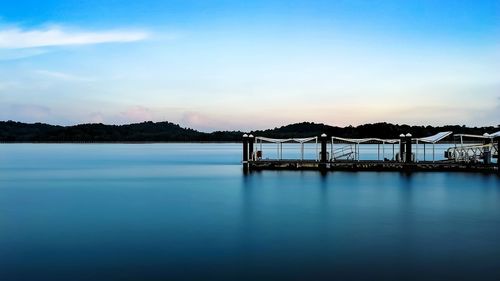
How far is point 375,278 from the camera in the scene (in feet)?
32.5

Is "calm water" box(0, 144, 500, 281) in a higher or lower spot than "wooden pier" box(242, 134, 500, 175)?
lower

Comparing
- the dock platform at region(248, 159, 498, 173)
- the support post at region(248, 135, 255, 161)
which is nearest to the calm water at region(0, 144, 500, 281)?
the dock platform at region(248, 159, 498, 173)

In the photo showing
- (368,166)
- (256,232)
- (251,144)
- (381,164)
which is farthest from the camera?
(251,144)

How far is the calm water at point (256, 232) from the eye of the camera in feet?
34.9

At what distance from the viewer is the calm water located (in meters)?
10.6

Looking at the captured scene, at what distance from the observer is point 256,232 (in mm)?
14891

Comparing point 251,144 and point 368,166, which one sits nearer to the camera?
point 368,166

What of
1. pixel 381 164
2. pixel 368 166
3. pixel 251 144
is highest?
pixel 251 144

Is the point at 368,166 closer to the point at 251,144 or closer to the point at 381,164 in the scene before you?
the point at 381,164

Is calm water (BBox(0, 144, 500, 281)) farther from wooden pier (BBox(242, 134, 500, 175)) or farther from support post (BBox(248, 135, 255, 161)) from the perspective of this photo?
support post (BBox(248, 135, 255, 161))

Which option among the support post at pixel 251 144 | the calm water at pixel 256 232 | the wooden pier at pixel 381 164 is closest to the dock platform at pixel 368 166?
the wooden pier at pixel 381 164

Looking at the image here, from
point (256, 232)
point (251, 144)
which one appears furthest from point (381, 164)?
point (256, 232)

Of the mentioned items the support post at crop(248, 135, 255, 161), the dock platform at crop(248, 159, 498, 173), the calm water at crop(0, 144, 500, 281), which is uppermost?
the support post at crop(248, 135, 255, 161)

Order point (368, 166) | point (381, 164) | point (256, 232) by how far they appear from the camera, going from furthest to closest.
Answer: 1. point (368, 166)
2. point (381, 164)
3. point (256, 232)
